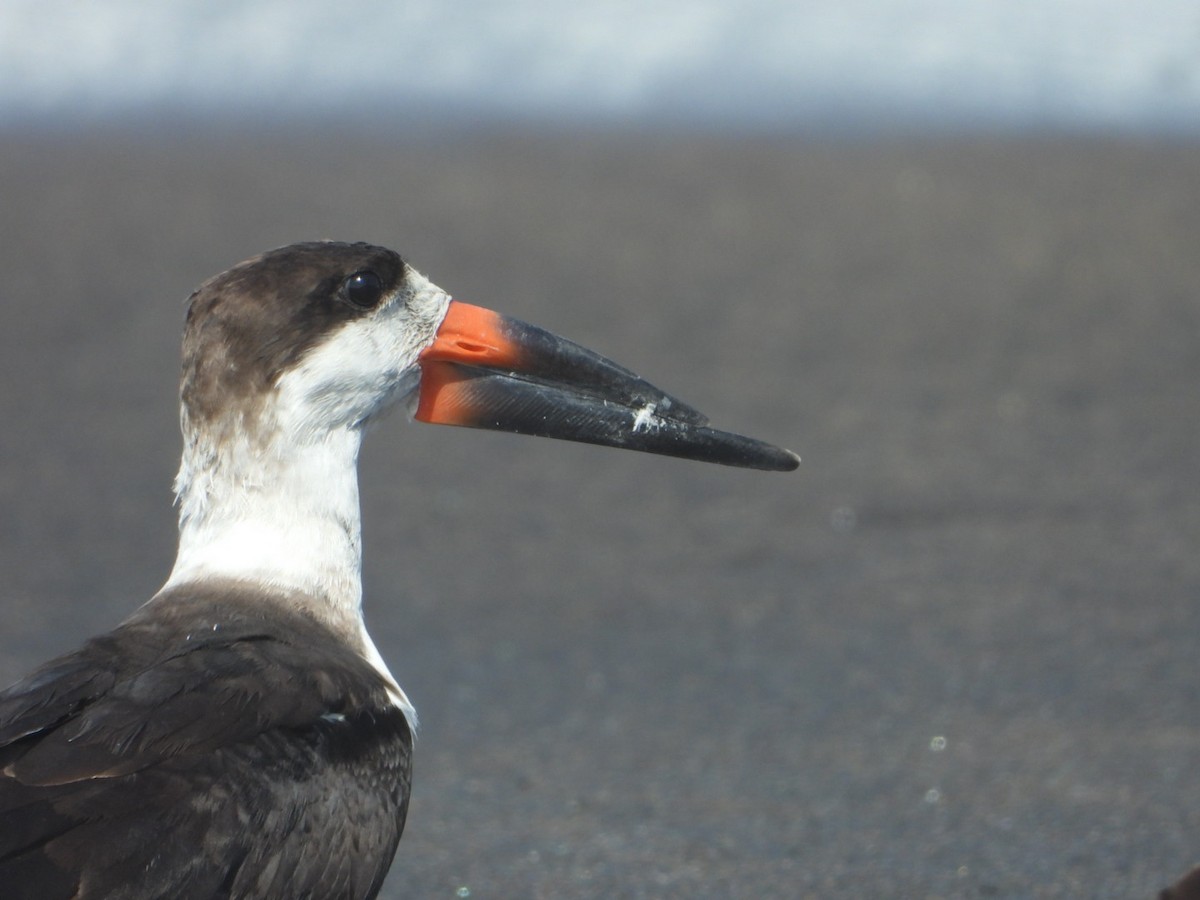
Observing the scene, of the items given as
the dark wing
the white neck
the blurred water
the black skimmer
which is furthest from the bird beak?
the blurred water

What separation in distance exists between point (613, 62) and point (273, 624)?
1047 centimetres

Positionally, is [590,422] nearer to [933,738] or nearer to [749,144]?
[933,738]

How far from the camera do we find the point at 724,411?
24.1 ft

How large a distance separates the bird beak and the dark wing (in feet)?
2.14

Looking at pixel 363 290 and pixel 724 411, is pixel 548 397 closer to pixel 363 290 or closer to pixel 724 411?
pixel 363 290

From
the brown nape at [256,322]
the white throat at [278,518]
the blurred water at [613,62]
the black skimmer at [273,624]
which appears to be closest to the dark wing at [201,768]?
the black skimmer at [273,624]

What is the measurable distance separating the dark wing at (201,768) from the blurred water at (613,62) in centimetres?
908

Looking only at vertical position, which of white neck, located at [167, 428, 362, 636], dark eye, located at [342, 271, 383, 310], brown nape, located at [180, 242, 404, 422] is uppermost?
dark eye, located at [342, 271, 383, 310]

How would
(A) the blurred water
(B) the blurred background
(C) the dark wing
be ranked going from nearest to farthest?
(C) the dark wing, (B) the blurred background, (A) the blurred water

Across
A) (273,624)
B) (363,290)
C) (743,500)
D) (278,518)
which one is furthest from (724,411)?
(273,624)

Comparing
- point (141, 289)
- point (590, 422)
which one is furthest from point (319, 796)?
point (141, 289)

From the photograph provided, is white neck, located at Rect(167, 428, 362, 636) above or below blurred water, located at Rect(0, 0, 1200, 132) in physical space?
below

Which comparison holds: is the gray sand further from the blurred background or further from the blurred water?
the blurred water

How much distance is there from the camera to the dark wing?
2496 mm
